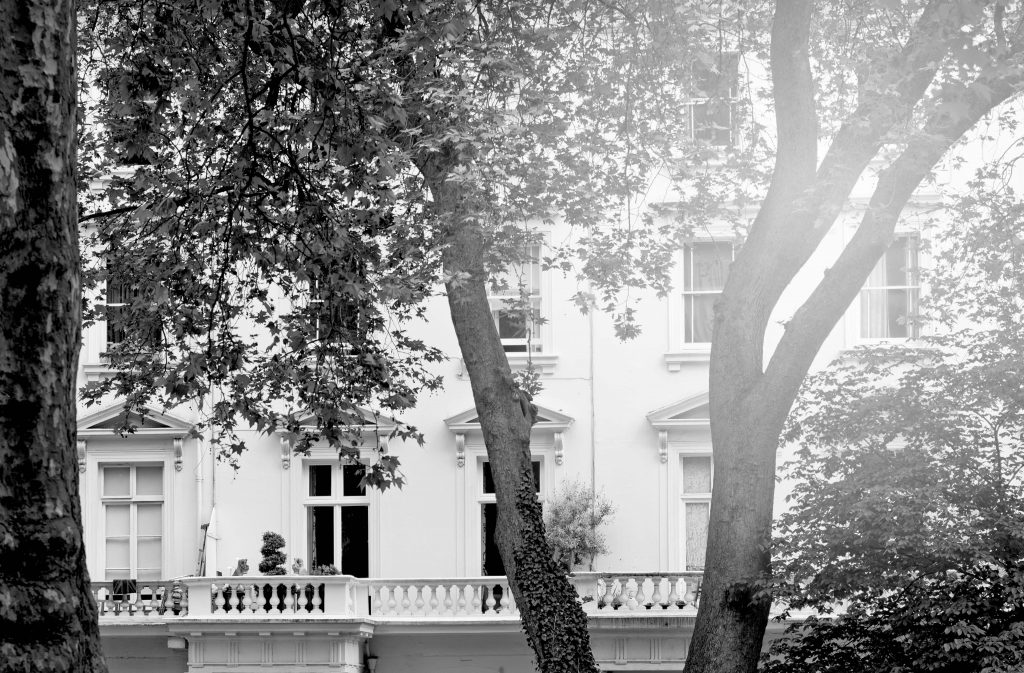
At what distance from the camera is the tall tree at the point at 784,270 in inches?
595

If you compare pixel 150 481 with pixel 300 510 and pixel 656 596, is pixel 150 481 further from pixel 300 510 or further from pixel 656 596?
pixel 656 596

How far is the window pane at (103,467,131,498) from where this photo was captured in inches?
1097

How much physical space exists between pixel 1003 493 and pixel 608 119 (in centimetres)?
634

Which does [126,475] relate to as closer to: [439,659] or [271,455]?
[271,455]

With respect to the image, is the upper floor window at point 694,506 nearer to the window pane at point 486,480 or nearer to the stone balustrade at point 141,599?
the window pane at point 486,480

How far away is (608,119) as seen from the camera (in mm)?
18688

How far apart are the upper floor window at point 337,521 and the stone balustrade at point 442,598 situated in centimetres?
136

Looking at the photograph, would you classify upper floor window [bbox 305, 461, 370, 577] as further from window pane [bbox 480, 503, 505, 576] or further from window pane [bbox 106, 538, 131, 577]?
window pane [bbox 106, 538, 131, 577]

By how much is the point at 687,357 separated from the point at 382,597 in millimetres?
6667

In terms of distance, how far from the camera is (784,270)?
1608 cm

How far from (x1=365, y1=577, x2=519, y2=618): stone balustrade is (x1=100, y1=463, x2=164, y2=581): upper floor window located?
436 cm

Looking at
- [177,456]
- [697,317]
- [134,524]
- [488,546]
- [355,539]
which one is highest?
[697,317]

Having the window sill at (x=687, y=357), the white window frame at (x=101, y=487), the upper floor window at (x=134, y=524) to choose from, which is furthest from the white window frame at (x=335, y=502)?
the window sill at (x=687, y=357)

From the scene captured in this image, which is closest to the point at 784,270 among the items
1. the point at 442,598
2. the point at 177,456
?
the point at 442,598
